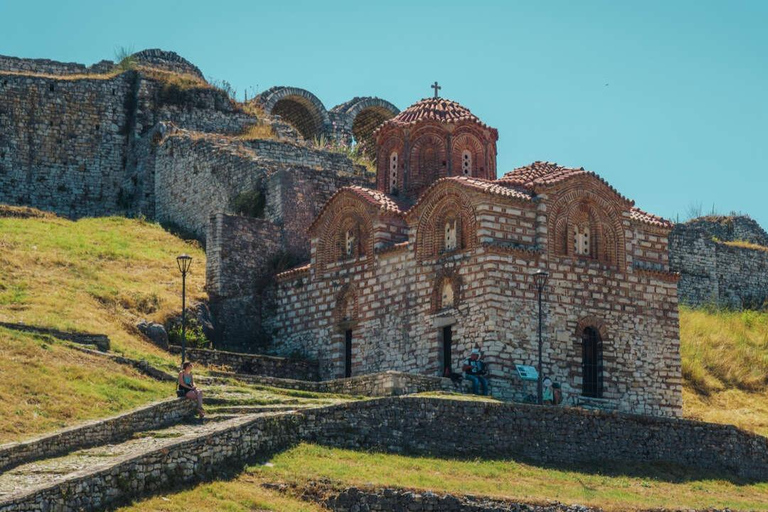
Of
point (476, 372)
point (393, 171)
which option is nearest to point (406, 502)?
point (476, 372)

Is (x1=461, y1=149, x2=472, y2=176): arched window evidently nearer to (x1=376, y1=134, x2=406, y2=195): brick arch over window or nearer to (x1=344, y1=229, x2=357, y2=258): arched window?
(x1=376, y1=134, x2=406, y2=195): brick arch over window

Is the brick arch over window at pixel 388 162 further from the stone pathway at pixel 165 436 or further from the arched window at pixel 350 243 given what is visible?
the stone pathway at pixel 165 436

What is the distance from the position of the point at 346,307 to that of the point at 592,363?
6.75 meters

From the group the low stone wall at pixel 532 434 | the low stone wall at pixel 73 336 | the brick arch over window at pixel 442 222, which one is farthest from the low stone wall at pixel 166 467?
the brick arch over window at pixel 442 222

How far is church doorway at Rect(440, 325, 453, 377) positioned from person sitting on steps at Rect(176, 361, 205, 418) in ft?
26.9

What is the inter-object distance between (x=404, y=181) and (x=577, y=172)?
5444 millimetres

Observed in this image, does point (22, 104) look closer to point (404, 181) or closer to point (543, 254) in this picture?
point (404, 181)

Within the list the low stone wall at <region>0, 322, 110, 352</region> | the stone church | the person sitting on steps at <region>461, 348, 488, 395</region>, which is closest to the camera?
the low stone wall at <region>0, 322, 110, 352</region>

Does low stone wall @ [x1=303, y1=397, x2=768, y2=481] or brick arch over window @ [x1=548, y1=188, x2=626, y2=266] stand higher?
brick arch over window @ [x1=548, y1=188, x2=626, y2=266]

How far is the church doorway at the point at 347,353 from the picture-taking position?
3744cm

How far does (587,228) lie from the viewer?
118 ft

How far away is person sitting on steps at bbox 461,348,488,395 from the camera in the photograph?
→ 32594 mm

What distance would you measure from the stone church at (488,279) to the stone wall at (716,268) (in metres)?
14.2

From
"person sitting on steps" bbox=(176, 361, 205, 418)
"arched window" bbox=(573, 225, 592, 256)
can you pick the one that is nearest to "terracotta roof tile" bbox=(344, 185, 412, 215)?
"arched window" bbox=(573, 225, 592, 256)
